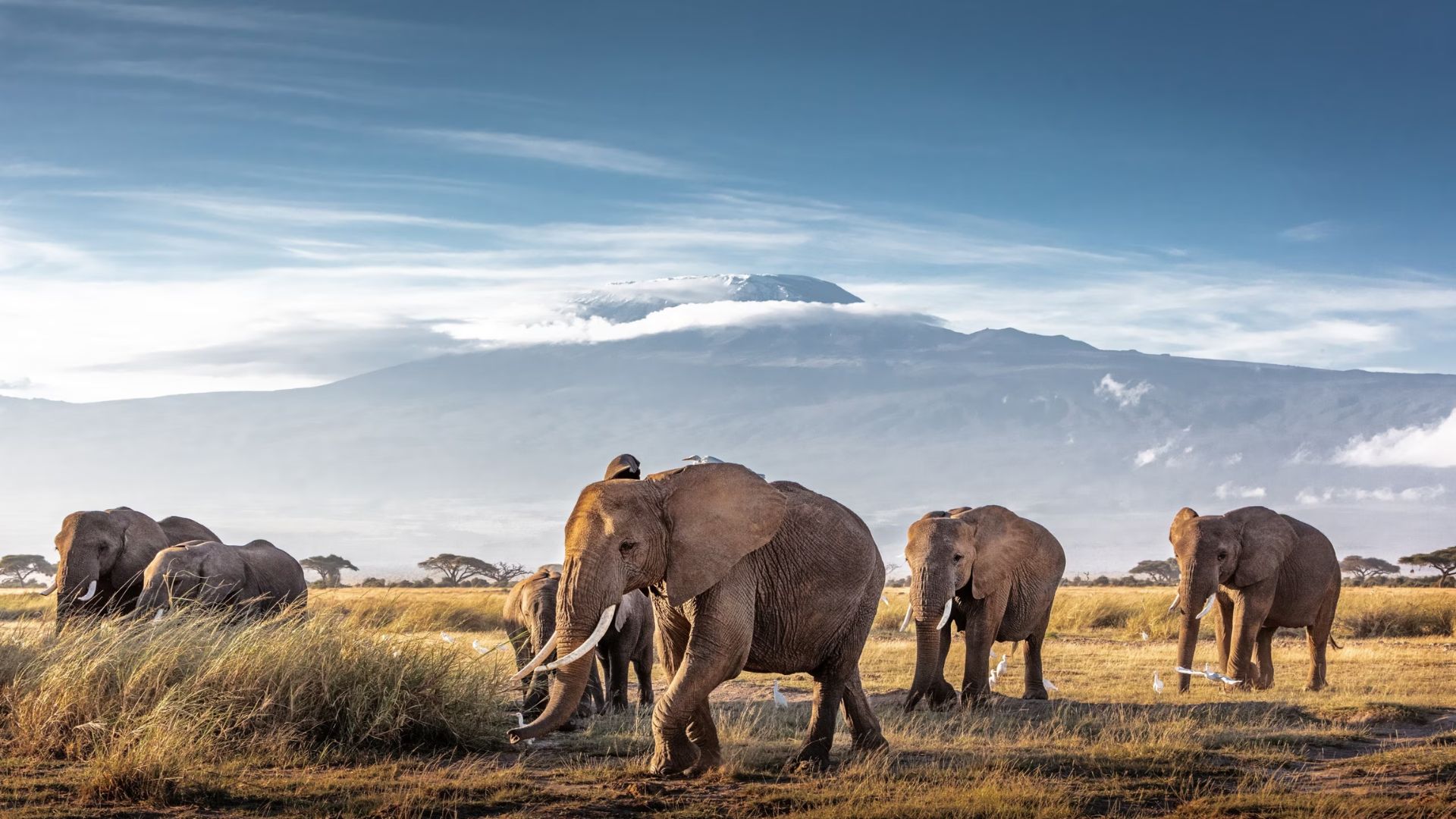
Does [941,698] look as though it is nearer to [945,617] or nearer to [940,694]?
[940,694]

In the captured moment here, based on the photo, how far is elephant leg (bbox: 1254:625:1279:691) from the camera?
19.6 meters

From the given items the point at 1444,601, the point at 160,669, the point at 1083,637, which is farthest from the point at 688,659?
the point at 1444,601

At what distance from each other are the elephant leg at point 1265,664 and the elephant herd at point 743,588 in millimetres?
34

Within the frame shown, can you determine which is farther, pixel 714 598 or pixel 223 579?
pixel 223 579

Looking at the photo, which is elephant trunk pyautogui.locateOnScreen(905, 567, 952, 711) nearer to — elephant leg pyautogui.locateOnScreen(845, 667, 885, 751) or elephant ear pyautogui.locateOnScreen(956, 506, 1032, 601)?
elephant ear pyautogui.locateOnScreen(956, 506, 1032, 601)

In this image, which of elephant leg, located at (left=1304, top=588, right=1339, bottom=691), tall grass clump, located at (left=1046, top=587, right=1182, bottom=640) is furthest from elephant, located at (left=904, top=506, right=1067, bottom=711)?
tall grass clump, located at (left=1046, top=587, right=1182, bottom=640)

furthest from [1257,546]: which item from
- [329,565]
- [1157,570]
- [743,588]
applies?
[1157,570]

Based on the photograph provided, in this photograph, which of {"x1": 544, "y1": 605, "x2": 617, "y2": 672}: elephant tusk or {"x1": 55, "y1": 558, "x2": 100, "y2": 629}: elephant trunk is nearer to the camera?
{"x1": 544, "y1": 605, "x2": 617, "y2": 672}: elephant tusk

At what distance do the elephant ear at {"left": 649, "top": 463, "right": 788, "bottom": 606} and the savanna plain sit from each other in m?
1.57

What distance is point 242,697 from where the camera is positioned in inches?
466

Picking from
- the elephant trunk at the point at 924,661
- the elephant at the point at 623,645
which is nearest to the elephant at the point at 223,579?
the elephant at the point at 623,645

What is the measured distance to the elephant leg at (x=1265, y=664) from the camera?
772 inches

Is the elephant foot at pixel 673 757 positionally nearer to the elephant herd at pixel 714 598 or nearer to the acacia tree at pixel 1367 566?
the elephant herd at pixel 714 598

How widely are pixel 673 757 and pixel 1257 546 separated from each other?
11.5 meters
